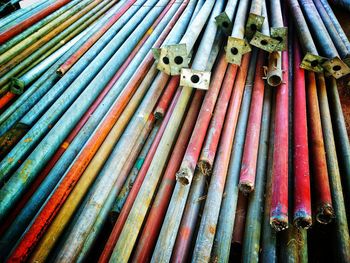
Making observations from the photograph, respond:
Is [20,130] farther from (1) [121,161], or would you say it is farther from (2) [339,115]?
(2) [339,115]

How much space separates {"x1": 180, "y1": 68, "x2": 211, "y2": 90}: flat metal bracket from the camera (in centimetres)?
202

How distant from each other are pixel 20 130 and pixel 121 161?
116 centimetres

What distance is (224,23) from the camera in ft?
8.49

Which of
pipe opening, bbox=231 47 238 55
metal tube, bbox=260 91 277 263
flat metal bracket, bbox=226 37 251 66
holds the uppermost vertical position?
pipe opening, bbox=231 47 238 55

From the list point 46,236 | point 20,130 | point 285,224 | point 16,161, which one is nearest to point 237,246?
point 285,224

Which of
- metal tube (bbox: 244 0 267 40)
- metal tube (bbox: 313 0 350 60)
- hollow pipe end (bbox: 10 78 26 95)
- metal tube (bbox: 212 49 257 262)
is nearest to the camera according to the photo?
metal tube (bbox: 212 49 257 262)

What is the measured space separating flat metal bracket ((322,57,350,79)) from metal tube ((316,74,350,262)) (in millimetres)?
180

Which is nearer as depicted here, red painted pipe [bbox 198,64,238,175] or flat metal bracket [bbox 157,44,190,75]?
red painted pipe [bbox 198,64,238,175]

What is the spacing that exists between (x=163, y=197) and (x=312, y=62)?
202cm

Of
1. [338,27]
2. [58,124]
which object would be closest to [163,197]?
[58,124]

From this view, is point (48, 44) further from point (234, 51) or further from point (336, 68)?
point (336, 68)

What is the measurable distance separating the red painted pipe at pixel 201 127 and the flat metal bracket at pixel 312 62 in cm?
79

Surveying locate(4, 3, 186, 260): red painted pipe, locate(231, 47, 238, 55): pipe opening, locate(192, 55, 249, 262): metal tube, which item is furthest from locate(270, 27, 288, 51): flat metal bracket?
locate(4, 3, 186, 260): red painted pipe

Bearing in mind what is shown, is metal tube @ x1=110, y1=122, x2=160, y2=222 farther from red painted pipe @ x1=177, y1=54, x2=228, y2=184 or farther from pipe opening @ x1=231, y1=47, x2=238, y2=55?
pipe opening @ x1=231, y1=47, x2=238, y2=55
